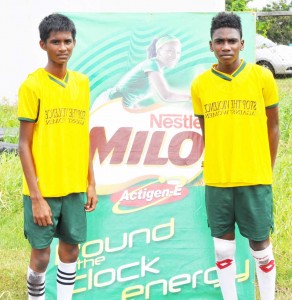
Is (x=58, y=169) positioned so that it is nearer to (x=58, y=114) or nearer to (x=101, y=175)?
(x=58, y=114)

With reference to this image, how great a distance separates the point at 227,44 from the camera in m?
3.35

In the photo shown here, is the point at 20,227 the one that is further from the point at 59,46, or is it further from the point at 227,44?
the point at 227,44

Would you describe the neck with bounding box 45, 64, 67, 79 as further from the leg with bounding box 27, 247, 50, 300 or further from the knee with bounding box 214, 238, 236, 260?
the knee with bounding box 214, 238, 236, 260

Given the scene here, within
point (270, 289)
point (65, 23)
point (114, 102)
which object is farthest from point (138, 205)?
point (65, 23)

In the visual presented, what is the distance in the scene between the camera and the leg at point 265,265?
347cm

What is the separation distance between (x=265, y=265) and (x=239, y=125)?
0.73 metres

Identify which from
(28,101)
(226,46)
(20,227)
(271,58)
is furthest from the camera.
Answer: (271,58)

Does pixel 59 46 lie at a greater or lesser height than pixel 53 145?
greater

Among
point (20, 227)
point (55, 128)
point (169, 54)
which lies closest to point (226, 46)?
point (169, 54)

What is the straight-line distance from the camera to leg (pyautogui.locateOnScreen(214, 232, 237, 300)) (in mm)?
3506

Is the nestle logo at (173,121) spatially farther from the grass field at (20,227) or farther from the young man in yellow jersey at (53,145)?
the grass field at (20,227)

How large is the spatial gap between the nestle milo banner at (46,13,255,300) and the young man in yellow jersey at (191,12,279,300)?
0.48 m

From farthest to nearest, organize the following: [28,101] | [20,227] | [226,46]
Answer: [20,227]
[226,46]
[28,101]

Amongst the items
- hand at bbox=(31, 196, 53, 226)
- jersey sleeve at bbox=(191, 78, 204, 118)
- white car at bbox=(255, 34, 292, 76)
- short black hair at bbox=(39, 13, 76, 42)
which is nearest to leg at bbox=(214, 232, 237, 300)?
jersey sleeve at bbox=(191, 78, 204, 118)
